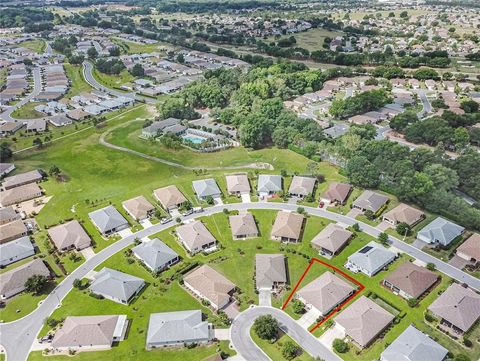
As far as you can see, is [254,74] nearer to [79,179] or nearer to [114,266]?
[79,179]

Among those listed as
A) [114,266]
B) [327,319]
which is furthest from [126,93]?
[327,319]

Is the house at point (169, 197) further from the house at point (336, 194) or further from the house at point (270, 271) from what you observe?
the house at point (336, 194)

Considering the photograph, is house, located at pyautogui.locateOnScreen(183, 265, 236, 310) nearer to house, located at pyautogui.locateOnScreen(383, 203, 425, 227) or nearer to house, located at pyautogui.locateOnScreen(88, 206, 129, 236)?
house, located at pyautogui.locateOnScreen(88, 206, 129, 236)

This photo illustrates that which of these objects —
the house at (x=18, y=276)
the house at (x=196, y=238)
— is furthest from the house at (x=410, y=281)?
the house at (x=18, y=276)

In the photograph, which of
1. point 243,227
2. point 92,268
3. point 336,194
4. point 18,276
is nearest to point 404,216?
point 336,194

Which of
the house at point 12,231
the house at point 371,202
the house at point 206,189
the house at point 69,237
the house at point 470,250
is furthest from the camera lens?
the house at point 206,189
